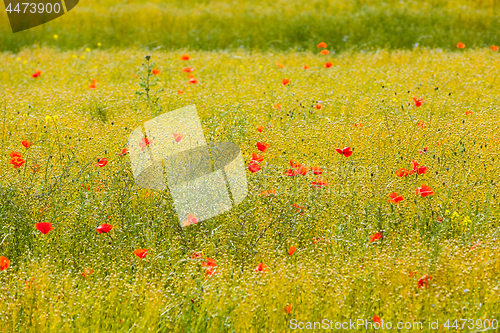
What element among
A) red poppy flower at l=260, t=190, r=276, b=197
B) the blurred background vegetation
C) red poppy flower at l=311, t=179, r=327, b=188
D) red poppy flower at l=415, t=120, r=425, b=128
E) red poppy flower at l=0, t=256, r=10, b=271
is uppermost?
red poppy flower at l=0, t=256, r=10, b=271

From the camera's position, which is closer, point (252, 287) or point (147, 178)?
point (252, 287)

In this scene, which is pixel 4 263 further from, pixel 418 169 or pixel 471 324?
pixel 418 169

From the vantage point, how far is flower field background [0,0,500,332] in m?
2.75

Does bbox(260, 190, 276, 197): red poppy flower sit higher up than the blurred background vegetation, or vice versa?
bbox(260, 190, 276, 197): red poppy flower

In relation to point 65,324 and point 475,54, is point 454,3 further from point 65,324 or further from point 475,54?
point 65,324

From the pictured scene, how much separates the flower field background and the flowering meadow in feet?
0.05

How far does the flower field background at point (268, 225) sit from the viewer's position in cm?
275

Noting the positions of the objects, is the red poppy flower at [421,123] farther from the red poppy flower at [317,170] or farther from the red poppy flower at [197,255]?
the red poppy flower at [197,255]

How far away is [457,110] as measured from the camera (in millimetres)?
5633

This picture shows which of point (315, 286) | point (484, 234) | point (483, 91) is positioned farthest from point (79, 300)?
point (483, 91)

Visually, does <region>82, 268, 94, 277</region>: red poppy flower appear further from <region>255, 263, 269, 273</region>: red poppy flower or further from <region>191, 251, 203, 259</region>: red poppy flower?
<region>255, 263, 269, 273</region>: red poppy flower

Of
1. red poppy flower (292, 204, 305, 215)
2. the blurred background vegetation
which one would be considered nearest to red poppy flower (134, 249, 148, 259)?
red poppy flower (292, 204, 305, 215)

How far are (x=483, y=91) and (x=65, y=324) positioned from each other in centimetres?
547

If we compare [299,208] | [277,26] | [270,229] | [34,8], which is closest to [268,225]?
[270,229]
